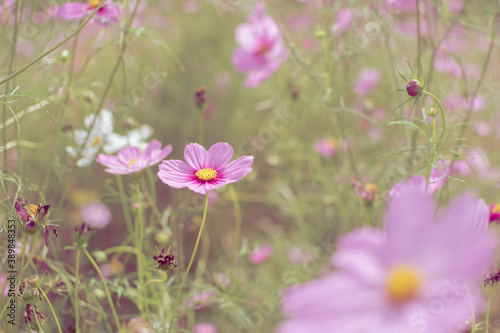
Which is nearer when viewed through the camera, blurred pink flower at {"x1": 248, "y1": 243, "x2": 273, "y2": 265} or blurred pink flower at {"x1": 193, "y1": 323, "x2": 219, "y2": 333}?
blurred pink flower at {"x1": 193, "y1": 323, "x2": 219, "y2": 333}

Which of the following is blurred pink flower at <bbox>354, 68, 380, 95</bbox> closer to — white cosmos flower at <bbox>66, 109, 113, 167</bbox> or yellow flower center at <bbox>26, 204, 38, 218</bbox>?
white cosmos flower at <bbox>66, 109, 113, 167</bbox>

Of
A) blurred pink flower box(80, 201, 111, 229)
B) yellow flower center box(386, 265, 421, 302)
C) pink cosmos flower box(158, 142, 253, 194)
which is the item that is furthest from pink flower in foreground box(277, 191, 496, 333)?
blurred pink flower box(80, 201, 111, 229)

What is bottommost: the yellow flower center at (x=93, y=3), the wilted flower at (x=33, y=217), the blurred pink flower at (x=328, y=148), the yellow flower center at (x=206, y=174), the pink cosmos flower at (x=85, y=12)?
the wilted flower at (x=33, y=217)

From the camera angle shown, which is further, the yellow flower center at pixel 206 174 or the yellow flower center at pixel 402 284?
the yellow flower center at pixel 206 174

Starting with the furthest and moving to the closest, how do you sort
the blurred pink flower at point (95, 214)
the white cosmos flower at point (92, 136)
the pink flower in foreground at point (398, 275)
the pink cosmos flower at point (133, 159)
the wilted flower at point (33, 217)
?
the blurred pink flower at point (95, 214) → the white cosmos flower at point (92, 136) → the pink cosmos flower at point (133, 159) → the wilted flower at point (33, 217) → the pink flower in foreground at point (398, 275)

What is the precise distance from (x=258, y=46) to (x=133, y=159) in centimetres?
60

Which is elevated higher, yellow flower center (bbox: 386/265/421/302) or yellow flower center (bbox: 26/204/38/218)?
yellow flower center (bbox: 26/204/38/218)

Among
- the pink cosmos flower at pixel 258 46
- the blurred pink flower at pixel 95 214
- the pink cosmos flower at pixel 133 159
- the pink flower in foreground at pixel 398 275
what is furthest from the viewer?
the blurred pink flower at pixel 95 214

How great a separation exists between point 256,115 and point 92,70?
61 cm

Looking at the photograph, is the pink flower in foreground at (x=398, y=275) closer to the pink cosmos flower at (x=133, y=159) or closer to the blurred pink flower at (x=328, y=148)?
the pink cosmos flower at (x=133, y=159)

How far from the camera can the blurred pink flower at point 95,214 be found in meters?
1.23

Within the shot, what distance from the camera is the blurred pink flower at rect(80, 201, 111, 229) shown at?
1.23 m

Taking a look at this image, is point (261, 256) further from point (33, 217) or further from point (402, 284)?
point (402, 284)

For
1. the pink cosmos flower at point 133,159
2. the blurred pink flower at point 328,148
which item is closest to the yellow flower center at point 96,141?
the pink cosmos flower at point 133,159
